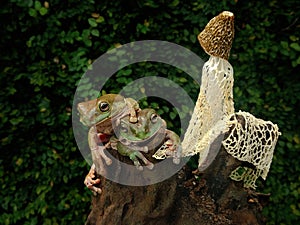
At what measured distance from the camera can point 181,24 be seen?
2742 mm

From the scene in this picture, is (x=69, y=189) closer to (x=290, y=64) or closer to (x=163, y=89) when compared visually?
(x=163, y=89)

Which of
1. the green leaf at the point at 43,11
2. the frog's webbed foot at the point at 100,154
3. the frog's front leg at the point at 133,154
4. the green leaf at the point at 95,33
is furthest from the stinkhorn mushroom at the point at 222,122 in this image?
the green leaf at the point at 43,11

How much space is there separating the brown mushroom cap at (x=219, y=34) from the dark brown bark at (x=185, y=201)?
371mm

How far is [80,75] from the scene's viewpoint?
2.67 m

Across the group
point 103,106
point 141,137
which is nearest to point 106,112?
point 103,106

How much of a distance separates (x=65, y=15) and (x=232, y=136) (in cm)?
162

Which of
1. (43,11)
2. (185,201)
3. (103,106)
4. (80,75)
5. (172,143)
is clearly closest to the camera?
(103,106)

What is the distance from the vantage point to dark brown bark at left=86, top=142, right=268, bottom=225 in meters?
1.43

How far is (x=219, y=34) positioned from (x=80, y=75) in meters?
1.41

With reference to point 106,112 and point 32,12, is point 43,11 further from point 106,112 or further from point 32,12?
point 106,112

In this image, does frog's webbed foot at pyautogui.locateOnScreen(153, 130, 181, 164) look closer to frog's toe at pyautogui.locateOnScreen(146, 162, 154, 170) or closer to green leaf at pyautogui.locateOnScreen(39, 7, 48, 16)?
frog's toe at pyautogui.locateOnScreen(146, 162, 154, 170)

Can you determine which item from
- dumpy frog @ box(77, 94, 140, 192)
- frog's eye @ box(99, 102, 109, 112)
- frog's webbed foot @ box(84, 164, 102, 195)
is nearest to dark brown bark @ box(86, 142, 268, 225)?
frog's webbed foot @ box(84, 164, 102, 195)

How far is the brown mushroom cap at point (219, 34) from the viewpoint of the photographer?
1.44 meters

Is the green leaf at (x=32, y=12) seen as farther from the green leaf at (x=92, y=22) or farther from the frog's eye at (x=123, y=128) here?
the frog's eye at (x=123, y=128)
